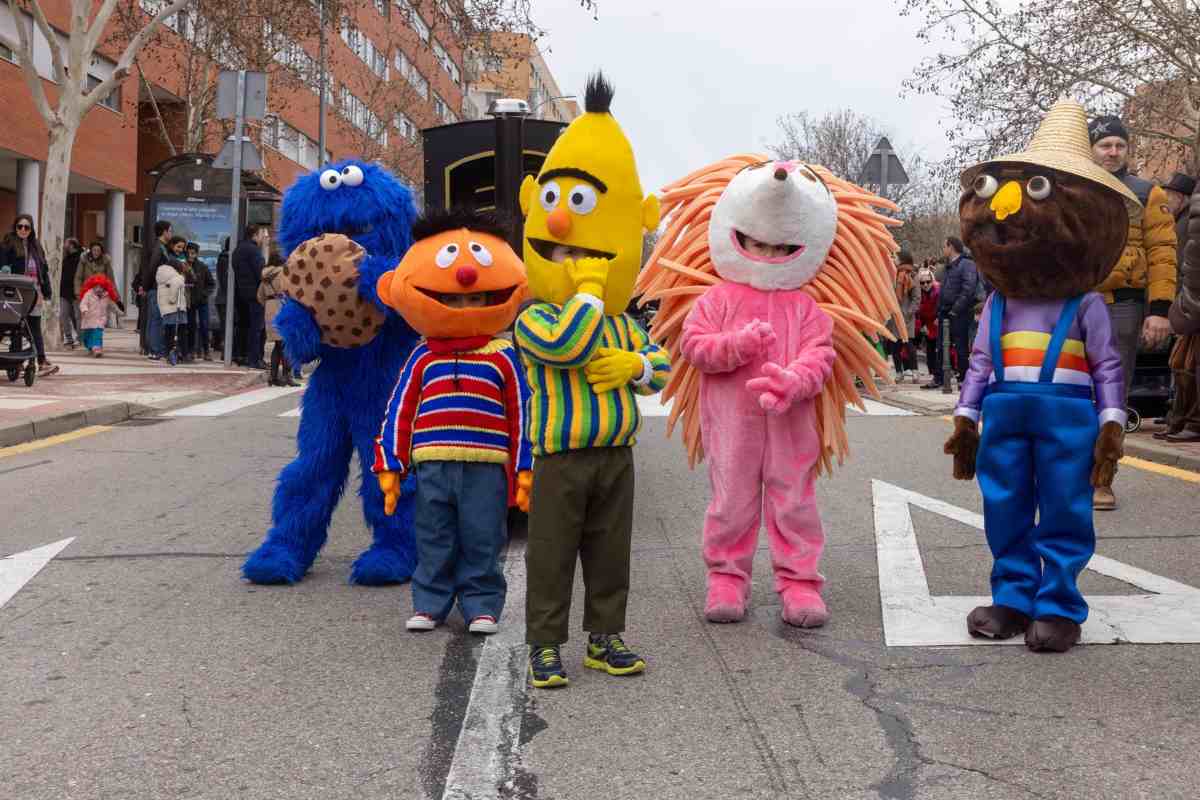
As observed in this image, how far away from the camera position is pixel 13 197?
36781 mm

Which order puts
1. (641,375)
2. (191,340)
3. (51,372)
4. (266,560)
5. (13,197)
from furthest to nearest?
(13,197) < (191,340) < (51,372) < (266,560) < (641,375)

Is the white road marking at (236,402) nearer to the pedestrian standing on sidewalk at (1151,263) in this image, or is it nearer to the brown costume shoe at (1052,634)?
the pedestrian standing on sidewalk at (1151,263)

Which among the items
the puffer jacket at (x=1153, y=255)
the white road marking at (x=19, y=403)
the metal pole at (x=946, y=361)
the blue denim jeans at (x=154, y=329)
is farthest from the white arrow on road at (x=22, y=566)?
the blue denim jeans at (x=154, y=329)

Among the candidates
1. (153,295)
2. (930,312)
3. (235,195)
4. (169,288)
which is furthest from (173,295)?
(930,312)

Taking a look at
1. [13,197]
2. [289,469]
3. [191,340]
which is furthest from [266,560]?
[13,197]

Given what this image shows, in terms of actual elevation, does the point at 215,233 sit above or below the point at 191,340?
above

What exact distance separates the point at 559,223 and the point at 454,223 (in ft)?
2.65

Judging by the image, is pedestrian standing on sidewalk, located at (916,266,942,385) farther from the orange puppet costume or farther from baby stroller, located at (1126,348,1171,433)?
the orange puppet costume

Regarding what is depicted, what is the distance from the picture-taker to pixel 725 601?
4.98 meters

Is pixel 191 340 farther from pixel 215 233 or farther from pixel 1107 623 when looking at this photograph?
pixel 1107 623

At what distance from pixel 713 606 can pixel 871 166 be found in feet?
39.1

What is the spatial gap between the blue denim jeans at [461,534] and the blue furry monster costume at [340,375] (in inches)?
30.0

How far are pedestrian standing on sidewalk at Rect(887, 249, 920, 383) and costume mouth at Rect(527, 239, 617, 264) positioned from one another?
13.6 meters

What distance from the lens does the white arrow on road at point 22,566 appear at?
5.58 metres
